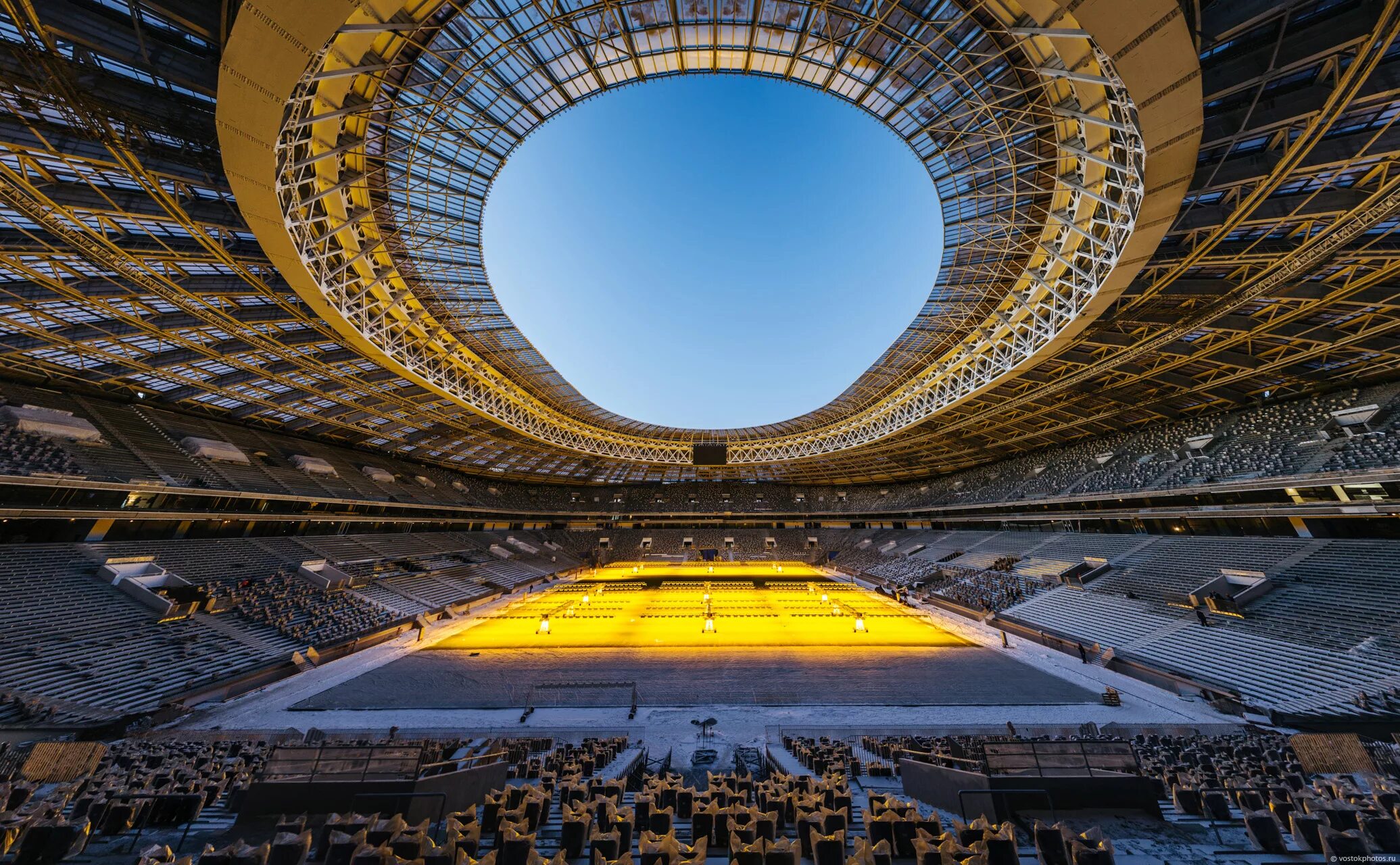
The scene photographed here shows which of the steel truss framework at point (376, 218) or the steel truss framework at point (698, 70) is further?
the steel truss framework at point (698, 70)

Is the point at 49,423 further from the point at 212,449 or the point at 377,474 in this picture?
the point at 377,474

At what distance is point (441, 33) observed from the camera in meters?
12.0

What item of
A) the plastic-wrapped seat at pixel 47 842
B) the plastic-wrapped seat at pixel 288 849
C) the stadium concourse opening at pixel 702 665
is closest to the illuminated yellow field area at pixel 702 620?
the stadium concourse opening at pixel 702 665

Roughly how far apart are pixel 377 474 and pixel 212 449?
41.5ft

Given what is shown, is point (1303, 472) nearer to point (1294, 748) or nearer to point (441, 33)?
point (1294, 748)

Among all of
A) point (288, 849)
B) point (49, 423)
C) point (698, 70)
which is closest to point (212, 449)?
point (49, 423)

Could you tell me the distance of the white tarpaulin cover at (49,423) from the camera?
66.7ft

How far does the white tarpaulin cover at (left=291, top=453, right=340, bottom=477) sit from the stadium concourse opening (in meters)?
16.4

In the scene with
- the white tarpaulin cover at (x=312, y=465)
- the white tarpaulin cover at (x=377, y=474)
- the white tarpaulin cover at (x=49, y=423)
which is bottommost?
the white tarpaulin cover at (x=49, y=423)

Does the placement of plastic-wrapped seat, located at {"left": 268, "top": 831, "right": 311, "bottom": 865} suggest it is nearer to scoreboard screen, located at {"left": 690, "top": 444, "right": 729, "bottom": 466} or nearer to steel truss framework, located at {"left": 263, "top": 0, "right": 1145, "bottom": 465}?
steel truss framework, located at {"left": 263, "top": 0, "right": 1145, "bottom": 465}

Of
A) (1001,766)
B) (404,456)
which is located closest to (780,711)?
(1001,766)

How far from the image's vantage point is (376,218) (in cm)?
1677

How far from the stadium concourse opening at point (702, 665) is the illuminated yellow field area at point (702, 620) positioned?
0.15m

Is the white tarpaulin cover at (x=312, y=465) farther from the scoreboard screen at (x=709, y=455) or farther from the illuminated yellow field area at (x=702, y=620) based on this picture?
the scoreboard screen at (x=709, y=455)
